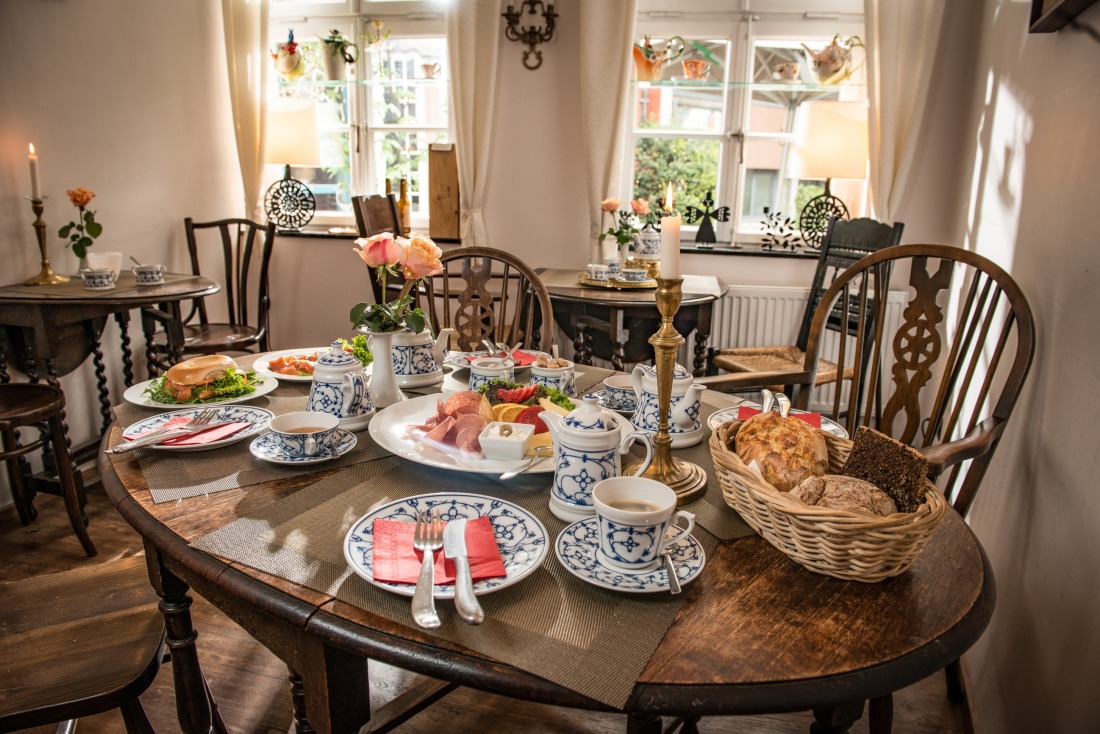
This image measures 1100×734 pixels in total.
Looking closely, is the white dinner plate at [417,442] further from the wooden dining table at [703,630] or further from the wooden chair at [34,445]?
the wooden chair at [34,445]

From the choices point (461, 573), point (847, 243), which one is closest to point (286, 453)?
point (461, 573)

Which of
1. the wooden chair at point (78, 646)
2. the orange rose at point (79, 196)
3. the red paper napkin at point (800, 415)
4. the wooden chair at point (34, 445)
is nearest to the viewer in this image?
the wooden chair at point (78, 646)

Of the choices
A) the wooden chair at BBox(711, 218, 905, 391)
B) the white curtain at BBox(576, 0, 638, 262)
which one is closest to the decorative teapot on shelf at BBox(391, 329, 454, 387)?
the wooden chair at BBox(711, 218, 905, 391)

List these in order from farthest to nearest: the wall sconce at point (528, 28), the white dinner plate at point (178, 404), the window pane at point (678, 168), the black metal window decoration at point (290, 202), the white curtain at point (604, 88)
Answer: the black metal window decoration at point (290, 202) < the window pane at point (678, 168) < the wall sconce at point (528, 28) < the white curtain at point (604, 88) < the white dinner plate at point (178, 404)

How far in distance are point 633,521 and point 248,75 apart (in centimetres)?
379

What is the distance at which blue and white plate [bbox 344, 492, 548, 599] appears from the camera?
0.76 metres

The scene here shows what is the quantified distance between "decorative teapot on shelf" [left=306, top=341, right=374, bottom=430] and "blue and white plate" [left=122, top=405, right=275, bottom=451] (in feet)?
0.32

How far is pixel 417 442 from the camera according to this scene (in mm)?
1154

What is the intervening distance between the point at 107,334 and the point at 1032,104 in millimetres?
3410

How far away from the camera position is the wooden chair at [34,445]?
1.99m

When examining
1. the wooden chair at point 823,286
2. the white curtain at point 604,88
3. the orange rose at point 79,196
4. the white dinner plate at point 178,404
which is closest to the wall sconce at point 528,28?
the white curtain at point 604,88

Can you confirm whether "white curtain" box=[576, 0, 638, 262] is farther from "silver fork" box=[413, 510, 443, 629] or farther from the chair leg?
"silver fork" box=[413, 510, 443, 629]

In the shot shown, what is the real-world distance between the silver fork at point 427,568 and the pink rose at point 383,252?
0.52m

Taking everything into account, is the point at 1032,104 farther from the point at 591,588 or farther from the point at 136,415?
the point at 136,415
